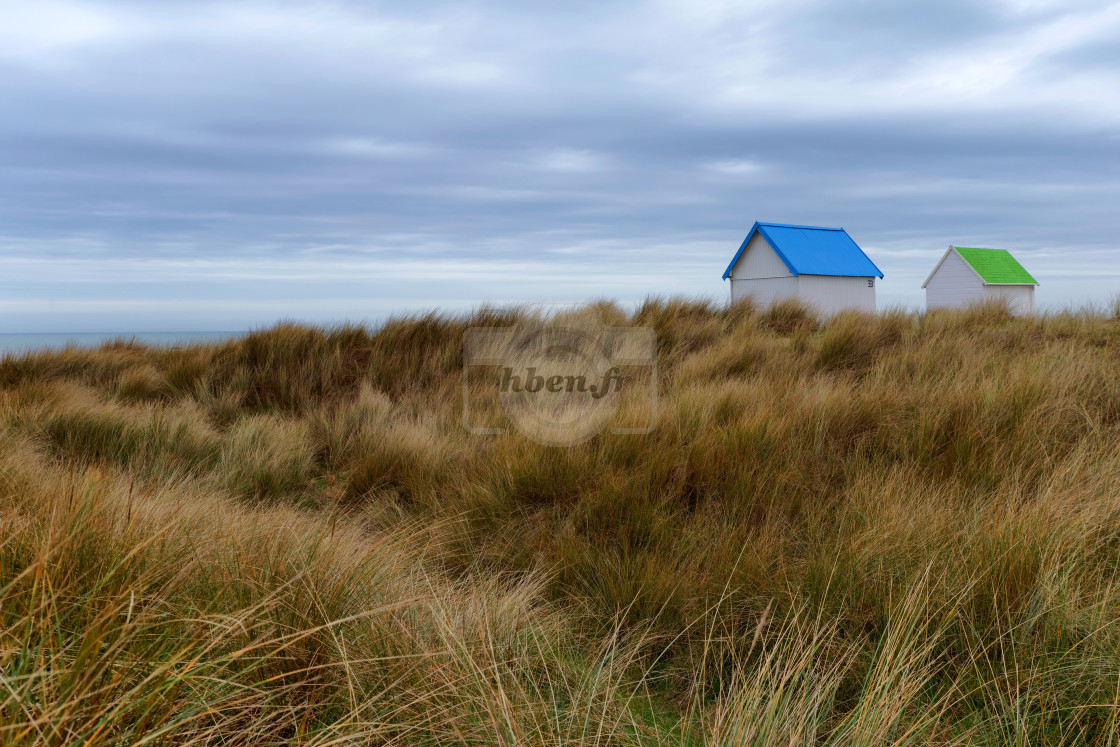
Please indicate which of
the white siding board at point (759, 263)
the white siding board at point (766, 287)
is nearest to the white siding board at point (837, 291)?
the white siding board at point (766, 287)

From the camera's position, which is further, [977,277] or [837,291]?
[977,277]

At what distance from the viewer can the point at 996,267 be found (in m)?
23.4

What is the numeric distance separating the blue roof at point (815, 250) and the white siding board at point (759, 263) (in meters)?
0.16

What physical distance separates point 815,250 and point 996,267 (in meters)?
10.0

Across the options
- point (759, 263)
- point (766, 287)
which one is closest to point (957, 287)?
point (759, 263)

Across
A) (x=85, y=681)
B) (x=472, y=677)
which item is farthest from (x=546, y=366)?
(x=85, y=681)

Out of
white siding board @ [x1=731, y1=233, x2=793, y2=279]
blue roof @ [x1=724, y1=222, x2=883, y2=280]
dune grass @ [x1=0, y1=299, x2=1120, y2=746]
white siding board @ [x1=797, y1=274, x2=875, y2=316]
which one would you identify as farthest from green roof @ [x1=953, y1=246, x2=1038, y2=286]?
dune grass @ [x1=0, y1=299, x2=1120, y2=746]

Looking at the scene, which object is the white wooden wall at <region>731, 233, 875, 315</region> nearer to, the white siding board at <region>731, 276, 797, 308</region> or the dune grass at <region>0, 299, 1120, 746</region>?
the white siding board at <region>731, 276, 797, 308</region>

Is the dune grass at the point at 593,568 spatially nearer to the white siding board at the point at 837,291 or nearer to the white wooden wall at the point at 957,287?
the white siding board at the point at 837,291

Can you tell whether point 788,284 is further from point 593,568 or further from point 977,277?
point 593,568

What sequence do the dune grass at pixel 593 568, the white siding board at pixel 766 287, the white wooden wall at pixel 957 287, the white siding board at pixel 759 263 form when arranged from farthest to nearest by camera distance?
the white wooden wall at pixel 957 287 < the white siding board at pixel 759 263 < the white siding board at pixel 766 287 < the dune grass at pixel 593 568

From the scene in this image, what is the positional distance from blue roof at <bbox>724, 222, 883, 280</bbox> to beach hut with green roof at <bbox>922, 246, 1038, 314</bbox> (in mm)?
5982

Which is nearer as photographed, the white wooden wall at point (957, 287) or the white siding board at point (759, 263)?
the white siding board at point (759, 263)

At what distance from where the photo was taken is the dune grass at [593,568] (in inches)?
61.9
